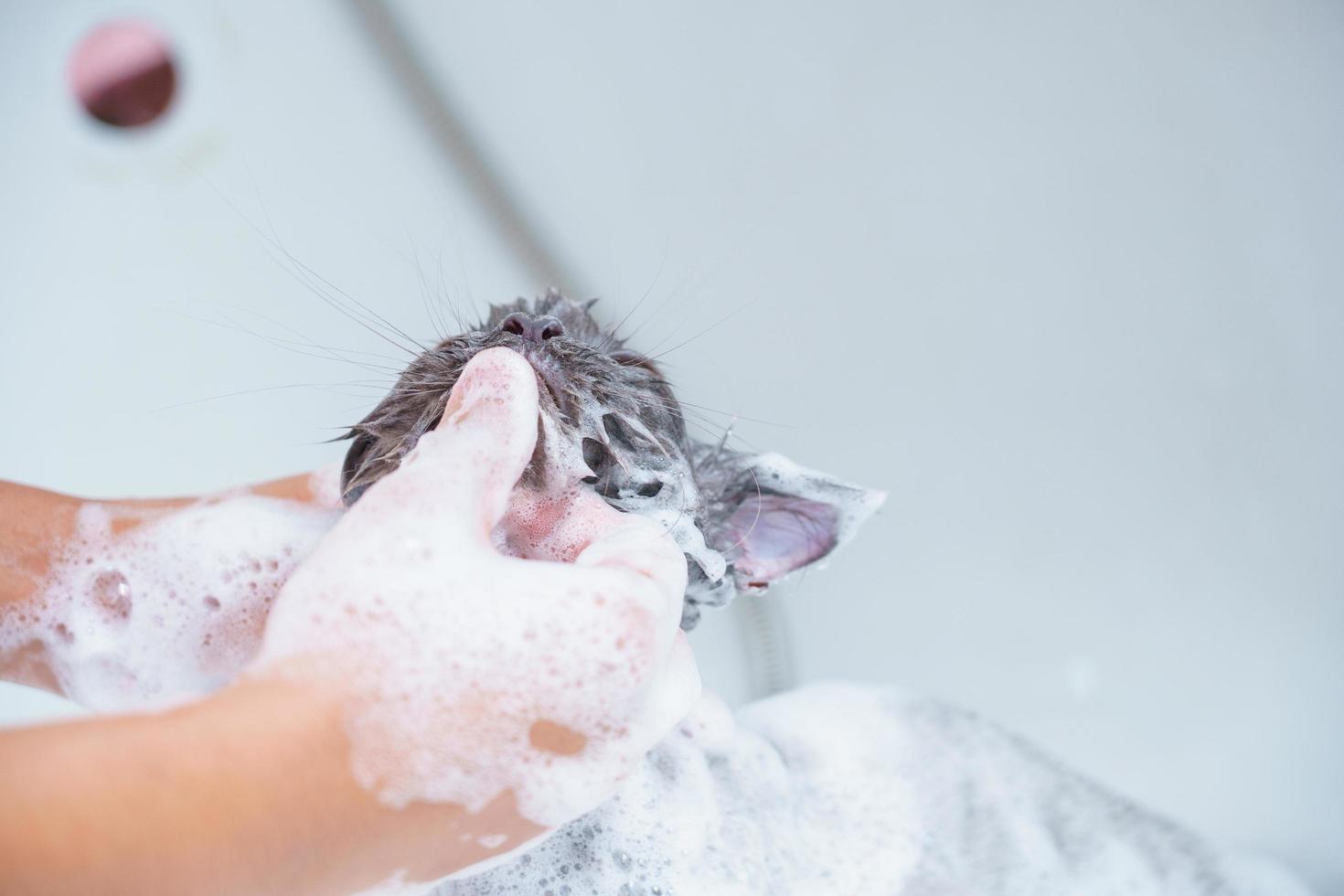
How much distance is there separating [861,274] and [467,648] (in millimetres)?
1223

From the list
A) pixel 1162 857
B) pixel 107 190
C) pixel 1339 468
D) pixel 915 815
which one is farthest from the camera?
pixel 107 190

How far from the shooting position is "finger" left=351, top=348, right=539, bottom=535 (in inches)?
22.3

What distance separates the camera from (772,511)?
102 centimetres

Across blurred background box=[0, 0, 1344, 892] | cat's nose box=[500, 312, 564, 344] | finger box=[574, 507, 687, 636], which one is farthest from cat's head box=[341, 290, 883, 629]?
blurred background box=[0, 0, 1344, 892]

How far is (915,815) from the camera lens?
117 cm

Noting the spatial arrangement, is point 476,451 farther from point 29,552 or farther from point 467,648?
point 29,552

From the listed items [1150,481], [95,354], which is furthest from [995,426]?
[95,354]

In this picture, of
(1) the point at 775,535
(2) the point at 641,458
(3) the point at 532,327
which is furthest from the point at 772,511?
(3) the point at 532,327

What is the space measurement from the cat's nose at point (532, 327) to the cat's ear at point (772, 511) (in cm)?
26

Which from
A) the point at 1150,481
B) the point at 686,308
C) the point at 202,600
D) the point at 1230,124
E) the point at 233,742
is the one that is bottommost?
the point at 202,600

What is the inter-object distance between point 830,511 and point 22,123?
4.67ft

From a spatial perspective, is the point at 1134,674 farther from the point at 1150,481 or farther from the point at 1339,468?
the point at 1339,468

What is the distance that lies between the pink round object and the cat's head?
101 cm

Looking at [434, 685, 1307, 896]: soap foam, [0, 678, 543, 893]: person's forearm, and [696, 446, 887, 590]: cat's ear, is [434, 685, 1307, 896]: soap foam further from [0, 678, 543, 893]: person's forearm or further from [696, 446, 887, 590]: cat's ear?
[0, 678, 543, 893]: person's forearm
